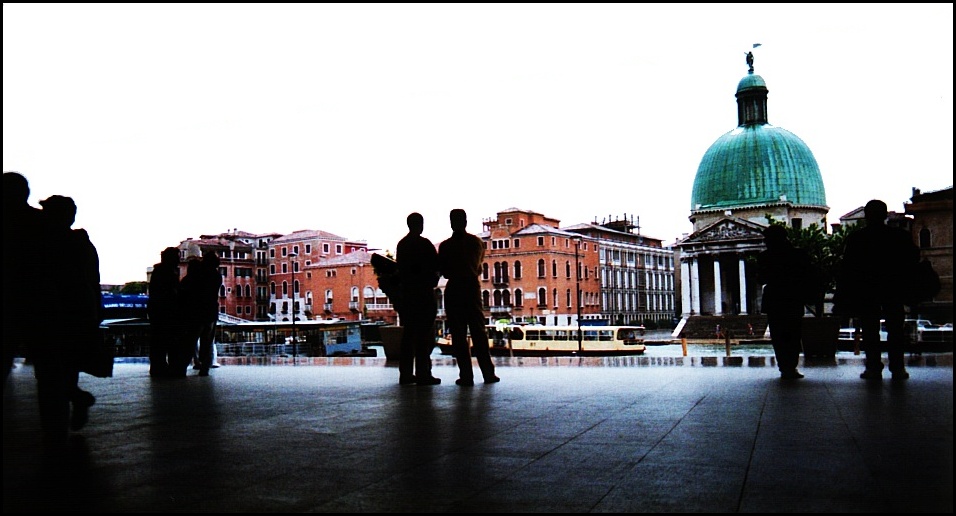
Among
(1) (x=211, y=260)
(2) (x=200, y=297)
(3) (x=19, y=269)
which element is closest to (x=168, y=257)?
(1) (x=211, y=260)

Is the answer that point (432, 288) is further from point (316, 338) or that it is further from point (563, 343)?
point (316, 338)

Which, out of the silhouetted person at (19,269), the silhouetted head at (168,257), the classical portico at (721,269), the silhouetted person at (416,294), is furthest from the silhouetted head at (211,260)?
the classical portico at (721,269)

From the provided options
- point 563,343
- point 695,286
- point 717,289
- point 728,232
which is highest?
point 728,232

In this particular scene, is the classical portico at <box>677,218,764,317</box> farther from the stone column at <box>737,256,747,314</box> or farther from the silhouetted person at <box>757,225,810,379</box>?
the silhouetted person at <box>757,225,810,379</box>

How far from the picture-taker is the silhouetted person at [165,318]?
1252cm

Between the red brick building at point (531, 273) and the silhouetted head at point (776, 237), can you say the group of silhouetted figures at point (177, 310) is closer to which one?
the silhouetted head at point (776, 237)

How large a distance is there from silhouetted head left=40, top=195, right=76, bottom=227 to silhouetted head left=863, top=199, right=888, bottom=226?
701 centimetres

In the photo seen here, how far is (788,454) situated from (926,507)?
1.35 m

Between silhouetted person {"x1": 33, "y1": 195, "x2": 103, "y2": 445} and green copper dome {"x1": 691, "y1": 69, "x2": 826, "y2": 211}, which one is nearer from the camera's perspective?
silhouetted person {"x1": 33, "y1": 195, "x2": 103, "y2": 445}

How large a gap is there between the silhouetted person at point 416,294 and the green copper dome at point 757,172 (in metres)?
88.4

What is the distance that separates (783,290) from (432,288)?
4061mm

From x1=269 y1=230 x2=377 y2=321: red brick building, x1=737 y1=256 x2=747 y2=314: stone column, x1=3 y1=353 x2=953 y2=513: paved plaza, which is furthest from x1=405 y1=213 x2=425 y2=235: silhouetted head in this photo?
x1=737 y1=256 x2=747 y2=314: stone column

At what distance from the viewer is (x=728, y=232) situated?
93.1 m

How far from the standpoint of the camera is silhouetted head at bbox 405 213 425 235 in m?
10.5
